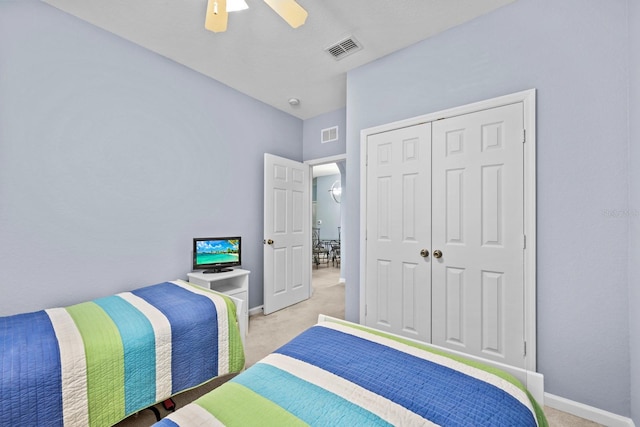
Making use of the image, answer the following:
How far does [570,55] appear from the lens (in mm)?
1748

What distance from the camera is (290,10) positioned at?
154 centimetres

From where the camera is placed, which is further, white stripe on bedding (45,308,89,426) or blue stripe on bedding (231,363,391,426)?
white stripe on bedding (45,308,89,426)

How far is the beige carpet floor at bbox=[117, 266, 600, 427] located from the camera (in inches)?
65.3

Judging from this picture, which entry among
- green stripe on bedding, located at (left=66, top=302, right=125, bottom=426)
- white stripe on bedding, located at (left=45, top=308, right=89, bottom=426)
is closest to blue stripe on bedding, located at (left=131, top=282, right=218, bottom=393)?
green stripe on bedding, located at (left=66, top=302, right=125, bottom=426)

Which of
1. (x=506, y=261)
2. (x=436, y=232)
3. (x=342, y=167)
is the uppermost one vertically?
(x=342, y=167)

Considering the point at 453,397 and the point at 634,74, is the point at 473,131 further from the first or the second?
the point at 453,397

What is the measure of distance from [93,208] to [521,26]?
3665 mm

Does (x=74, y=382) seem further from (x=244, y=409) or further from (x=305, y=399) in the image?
(x=305, y=399)

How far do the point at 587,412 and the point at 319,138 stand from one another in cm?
377

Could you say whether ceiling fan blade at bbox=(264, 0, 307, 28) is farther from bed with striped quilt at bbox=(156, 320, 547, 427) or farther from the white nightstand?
the white nightstand

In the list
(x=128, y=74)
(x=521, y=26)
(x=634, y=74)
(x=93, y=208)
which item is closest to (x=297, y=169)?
(x=128, y=74)

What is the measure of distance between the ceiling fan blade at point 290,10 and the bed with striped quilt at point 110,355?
1956 millimetres

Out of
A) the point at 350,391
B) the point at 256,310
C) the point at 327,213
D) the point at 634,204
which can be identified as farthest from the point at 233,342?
the point at 327,213

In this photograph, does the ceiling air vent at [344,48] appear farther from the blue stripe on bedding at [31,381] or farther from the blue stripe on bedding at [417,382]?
the blue stripe on bedding at [31,381]
